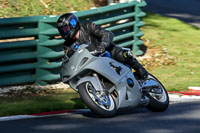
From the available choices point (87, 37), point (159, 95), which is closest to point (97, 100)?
point (87, 37)

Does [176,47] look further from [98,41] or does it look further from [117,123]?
[117,123]

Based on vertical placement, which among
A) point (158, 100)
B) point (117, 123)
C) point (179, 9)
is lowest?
point (179, 9)

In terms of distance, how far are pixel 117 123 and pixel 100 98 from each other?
0.42 metres

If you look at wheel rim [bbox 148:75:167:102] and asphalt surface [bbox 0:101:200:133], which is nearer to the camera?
asphalt surface [bbox 0:101:200:133]

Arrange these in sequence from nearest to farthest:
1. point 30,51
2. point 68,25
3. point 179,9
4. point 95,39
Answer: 1. point 68,25
2. point 95,39
3. point 30,51
4. point 179,9

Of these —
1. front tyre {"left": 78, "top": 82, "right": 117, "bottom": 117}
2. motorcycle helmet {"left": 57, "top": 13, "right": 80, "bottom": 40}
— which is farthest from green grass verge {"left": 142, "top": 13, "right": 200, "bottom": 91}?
motorcycle helmet {"left": 57, "top": 13, "right": 80, "bottom": 40}

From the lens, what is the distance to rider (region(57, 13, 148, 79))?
6734 millimetres

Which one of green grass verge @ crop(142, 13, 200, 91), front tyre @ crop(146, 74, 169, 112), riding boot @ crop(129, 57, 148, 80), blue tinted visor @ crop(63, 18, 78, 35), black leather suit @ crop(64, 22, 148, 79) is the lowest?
green grass verge @ crop(142, 13, 200, 91)

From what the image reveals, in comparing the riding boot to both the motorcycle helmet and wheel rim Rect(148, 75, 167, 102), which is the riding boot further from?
the motorcycle helmet

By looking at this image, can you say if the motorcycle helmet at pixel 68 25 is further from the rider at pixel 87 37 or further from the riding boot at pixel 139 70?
the riding boot at pixel 139 70

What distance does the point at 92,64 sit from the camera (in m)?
6.49

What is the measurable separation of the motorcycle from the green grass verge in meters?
2.75

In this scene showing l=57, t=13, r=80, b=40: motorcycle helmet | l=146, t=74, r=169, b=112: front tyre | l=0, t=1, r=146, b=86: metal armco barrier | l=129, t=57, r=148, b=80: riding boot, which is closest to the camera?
l=57, t=13, r=80, b=40: motorcycle helmet

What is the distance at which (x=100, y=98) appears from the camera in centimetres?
648
